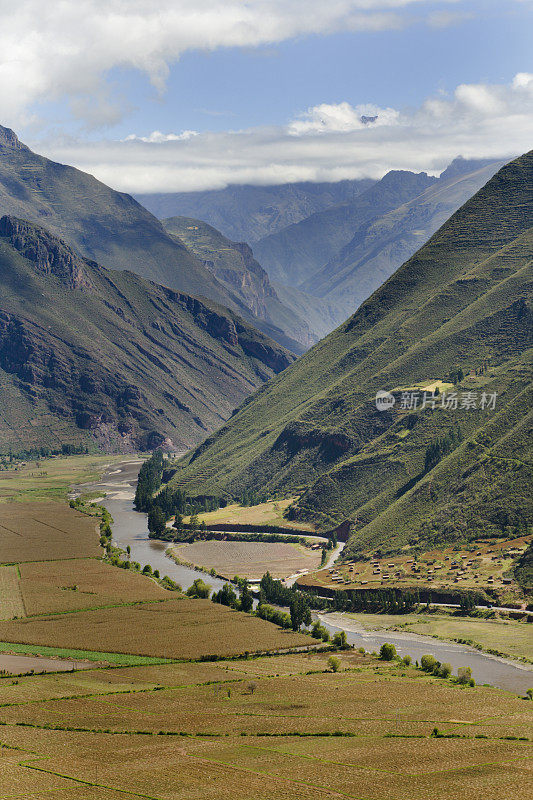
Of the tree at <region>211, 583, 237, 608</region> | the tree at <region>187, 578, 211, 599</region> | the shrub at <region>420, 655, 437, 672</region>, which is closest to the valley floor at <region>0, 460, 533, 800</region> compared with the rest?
the shrub at <region>420, 655, 437, 672</region>

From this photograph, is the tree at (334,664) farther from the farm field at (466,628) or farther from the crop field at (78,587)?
the crop field at (78,587)

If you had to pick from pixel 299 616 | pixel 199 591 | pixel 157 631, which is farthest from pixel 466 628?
pixel 157 631

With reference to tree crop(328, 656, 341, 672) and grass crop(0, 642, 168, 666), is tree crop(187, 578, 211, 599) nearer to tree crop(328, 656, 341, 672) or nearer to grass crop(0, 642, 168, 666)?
grass crop(0, 642, 168, 666)

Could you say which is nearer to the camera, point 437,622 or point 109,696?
point 109,696

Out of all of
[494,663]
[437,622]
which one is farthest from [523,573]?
[494,663]

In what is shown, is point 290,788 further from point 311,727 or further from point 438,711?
point 438,711

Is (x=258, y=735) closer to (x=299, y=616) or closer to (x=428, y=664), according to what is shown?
(x=428, y=664)

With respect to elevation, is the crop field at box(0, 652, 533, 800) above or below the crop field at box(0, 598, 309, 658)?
above
